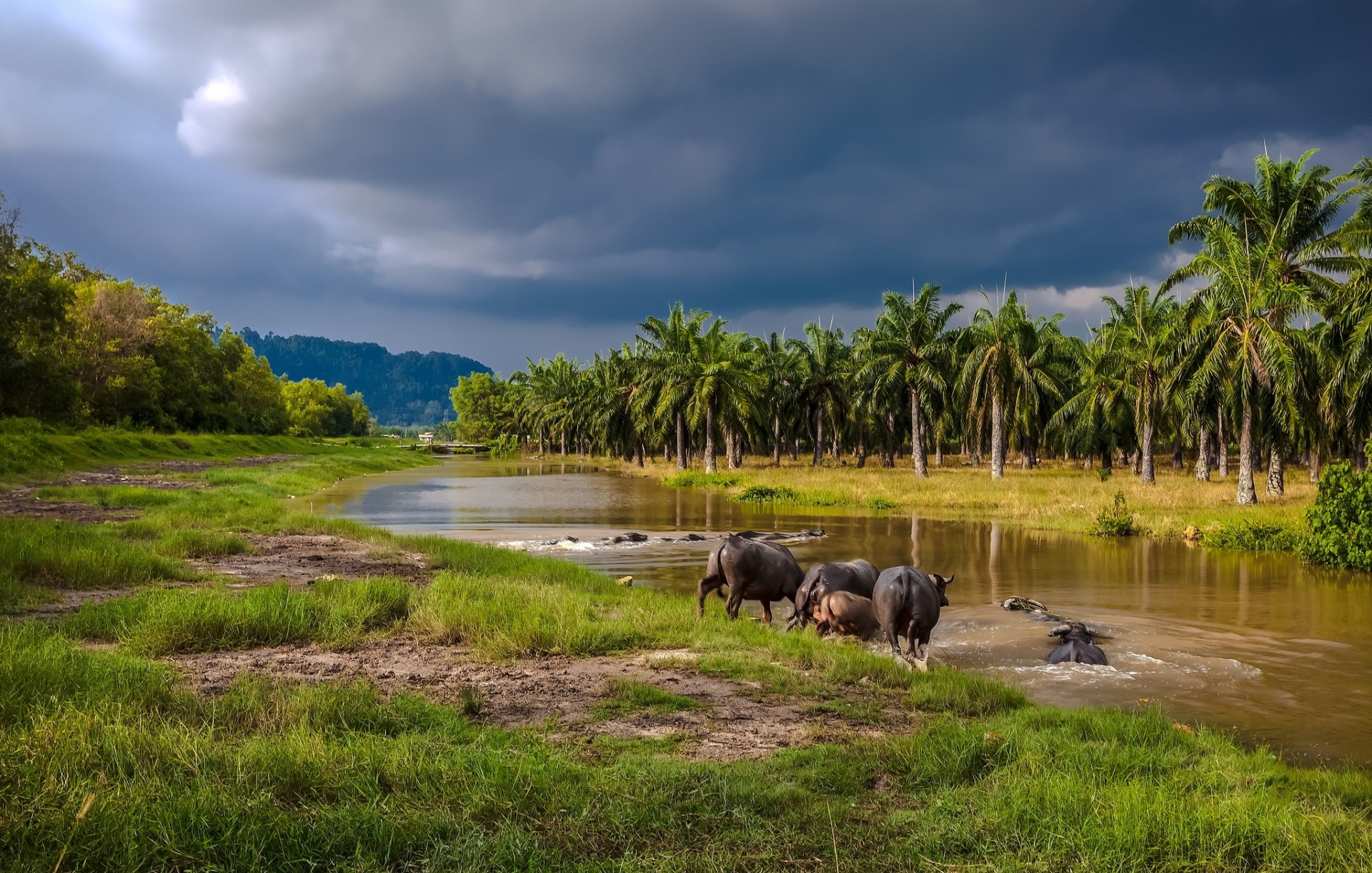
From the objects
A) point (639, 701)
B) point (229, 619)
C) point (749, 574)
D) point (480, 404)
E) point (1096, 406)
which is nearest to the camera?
point (639, 701)

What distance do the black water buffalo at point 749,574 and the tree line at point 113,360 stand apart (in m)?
41.5

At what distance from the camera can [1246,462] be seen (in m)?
30.6

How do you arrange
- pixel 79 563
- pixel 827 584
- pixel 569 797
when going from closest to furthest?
pixel 569 797
pixel 827 584
pixel 79 563

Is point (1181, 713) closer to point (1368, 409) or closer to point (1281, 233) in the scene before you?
point (1368, 409)

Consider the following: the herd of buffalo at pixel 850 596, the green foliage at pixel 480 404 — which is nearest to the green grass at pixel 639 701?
the herd of buffalo at pixel 850 596

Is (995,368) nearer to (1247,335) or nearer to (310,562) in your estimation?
(1247,335)

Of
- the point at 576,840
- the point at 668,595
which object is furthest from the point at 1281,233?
the point at 576,840

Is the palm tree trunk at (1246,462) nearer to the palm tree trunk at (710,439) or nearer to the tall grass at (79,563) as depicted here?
the palm tree trunk at (710,439)

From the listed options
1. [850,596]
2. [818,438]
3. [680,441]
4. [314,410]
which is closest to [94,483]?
[850,596]

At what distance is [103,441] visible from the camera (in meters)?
52.9

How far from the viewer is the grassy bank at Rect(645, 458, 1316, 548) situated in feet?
82.7

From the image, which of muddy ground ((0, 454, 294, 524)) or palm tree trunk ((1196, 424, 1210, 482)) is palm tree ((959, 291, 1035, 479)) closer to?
palm tree trunk ((1196, 424, 1210, 482))

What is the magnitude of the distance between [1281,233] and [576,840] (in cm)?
3960

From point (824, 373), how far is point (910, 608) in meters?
55.9
